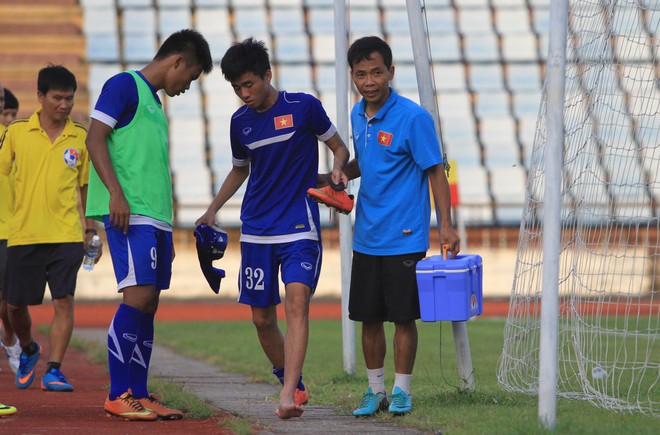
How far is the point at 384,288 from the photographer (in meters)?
6.02

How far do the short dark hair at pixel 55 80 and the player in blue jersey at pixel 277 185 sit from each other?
1.88m

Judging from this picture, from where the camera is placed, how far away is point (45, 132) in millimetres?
7879

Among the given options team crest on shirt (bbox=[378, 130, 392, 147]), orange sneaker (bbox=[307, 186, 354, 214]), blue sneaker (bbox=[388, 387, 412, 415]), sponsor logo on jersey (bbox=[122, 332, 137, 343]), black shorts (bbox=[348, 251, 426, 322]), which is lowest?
blue sneaker (bbox=[388, 387, 412, 415])

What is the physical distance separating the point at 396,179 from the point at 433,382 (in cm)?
229

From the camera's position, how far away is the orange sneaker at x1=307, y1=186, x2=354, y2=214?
5758mm

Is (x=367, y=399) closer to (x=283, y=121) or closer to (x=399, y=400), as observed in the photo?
(x=399, y=400)

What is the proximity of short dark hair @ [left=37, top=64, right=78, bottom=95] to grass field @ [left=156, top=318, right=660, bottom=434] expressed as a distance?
7.96ft

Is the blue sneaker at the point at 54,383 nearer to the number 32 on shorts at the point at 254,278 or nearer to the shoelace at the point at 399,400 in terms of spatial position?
the number 32 on shorts at the point at 254,278

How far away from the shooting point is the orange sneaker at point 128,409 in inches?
226

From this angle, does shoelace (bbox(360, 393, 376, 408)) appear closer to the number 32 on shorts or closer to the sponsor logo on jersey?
the number 32 on shorts

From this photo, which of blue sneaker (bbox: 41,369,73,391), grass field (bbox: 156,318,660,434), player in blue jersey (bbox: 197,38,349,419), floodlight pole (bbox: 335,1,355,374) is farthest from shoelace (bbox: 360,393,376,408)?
blue sneaker (bbox: 41,369,73,391)

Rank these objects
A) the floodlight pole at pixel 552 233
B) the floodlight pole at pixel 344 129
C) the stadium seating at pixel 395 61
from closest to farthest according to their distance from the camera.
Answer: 1. the floodlight pole at pixel 552 233
2. the floodlight pole at pixel 344 129
3. the stadium seating at pixel 395 61

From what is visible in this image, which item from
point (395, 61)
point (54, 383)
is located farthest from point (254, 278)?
point (395, 61)

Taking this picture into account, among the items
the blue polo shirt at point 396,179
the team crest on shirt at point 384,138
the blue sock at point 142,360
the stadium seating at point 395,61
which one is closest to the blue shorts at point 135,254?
the blue sock at point 142,360
